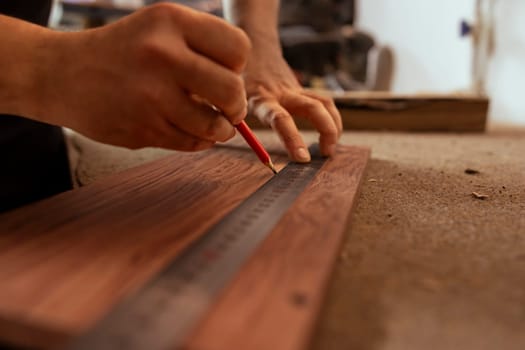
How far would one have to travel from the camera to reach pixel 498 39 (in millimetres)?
2680

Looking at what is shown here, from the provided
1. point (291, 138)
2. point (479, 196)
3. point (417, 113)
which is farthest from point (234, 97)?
point (417, 113)

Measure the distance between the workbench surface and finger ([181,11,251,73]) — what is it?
0.25m

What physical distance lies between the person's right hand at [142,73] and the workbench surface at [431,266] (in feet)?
0.79

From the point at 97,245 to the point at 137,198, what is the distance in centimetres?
17

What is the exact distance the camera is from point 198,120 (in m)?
0.52

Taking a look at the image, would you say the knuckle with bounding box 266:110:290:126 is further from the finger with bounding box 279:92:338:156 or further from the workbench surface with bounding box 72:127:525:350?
the workbench surface with bounding box 72:127:525:350

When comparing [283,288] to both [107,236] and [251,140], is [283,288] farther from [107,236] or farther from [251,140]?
[251,140]

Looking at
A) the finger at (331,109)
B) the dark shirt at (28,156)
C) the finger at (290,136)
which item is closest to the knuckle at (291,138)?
the finger at (290,136)

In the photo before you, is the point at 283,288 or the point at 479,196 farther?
the point at 479,196

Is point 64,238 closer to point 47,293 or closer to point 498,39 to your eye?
point 47,293

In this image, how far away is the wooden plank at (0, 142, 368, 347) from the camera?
31 cm

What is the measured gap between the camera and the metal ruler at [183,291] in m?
0.28

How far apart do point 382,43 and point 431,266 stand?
4144mm

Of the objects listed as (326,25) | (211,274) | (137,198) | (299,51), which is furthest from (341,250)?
(326,25)
